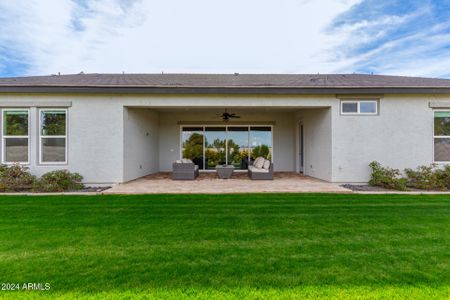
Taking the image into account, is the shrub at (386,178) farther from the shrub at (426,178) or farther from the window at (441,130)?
the window at (441,130)

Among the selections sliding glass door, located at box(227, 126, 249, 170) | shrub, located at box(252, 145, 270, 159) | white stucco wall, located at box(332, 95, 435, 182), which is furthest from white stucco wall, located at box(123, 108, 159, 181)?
white stucco wall, located at box(332, 95, 435, 182)

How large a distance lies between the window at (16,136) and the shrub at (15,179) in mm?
678

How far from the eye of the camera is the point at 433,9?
1427cm

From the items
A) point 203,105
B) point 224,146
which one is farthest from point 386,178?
point 224,146

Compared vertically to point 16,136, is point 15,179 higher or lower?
lower

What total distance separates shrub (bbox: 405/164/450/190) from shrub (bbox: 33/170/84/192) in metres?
12.1

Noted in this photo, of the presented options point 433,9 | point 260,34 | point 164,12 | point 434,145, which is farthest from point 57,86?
point 433,9

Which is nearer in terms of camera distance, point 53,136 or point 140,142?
point 53,136

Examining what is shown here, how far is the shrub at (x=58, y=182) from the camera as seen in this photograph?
27.8 feet

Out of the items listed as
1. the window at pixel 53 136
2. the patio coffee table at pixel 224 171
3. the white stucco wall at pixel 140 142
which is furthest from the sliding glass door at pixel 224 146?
the window at pixel 53 136

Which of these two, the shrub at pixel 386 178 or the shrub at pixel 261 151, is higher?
the shrub at pixel 261 151

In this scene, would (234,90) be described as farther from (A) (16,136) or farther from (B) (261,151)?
(A) (16,136)

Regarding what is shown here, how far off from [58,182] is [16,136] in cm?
292

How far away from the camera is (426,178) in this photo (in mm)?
9070
